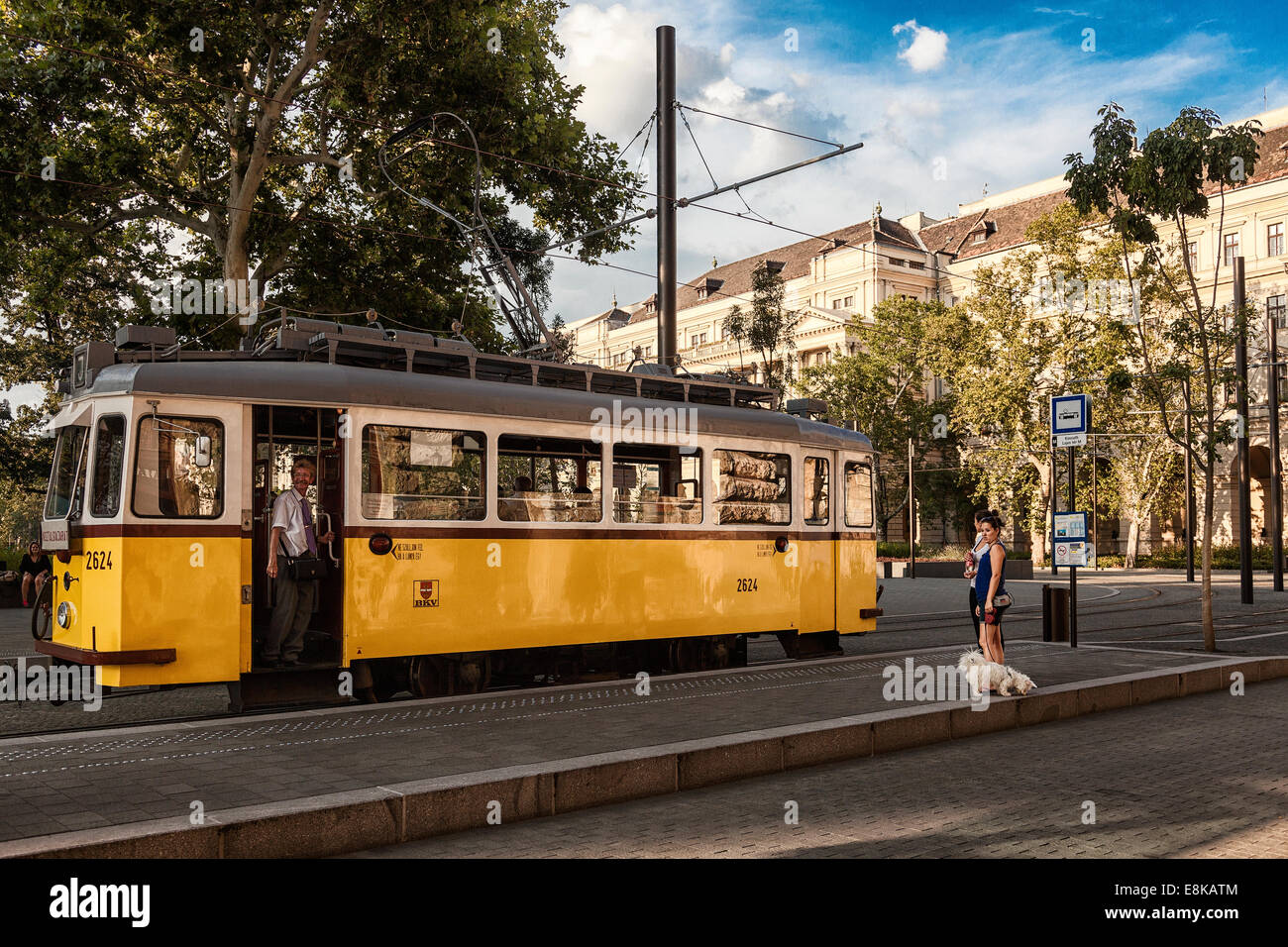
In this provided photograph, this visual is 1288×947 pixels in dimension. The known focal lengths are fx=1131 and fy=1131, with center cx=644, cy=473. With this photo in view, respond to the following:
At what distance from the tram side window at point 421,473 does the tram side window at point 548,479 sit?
0.88 ft

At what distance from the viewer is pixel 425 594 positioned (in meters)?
9.99

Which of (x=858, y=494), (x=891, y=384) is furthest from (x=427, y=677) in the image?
(x=891, y=384)

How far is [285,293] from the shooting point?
910 inches

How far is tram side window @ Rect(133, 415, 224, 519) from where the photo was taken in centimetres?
903

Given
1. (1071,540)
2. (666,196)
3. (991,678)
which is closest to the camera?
(991,678)

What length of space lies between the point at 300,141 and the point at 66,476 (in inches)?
618

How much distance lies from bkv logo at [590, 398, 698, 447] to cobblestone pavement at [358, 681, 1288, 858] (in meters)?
4.52

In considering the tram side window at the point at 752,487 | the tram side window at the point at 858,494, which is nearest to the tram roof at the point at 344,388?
the tram side window at the point at 752,487

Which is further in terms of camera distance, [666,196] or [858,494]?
[858,494]

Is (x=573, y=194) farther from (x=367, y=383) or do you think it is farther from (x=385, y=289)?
(x=367, y=383)

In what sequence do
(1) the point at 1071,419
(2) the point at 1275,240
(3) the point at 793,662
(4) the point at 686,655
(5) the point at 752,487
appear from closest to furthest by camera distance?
(4) the point at 686,655 → (5) the point at 752,487 → (3) the point at 793,662 → (1) the point at 1071,419 → (2) the point at 1275,240

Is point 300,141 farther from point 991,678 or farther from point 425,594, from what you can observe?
point 991,678

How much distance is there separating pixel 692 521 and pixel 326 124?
12.5 metres
